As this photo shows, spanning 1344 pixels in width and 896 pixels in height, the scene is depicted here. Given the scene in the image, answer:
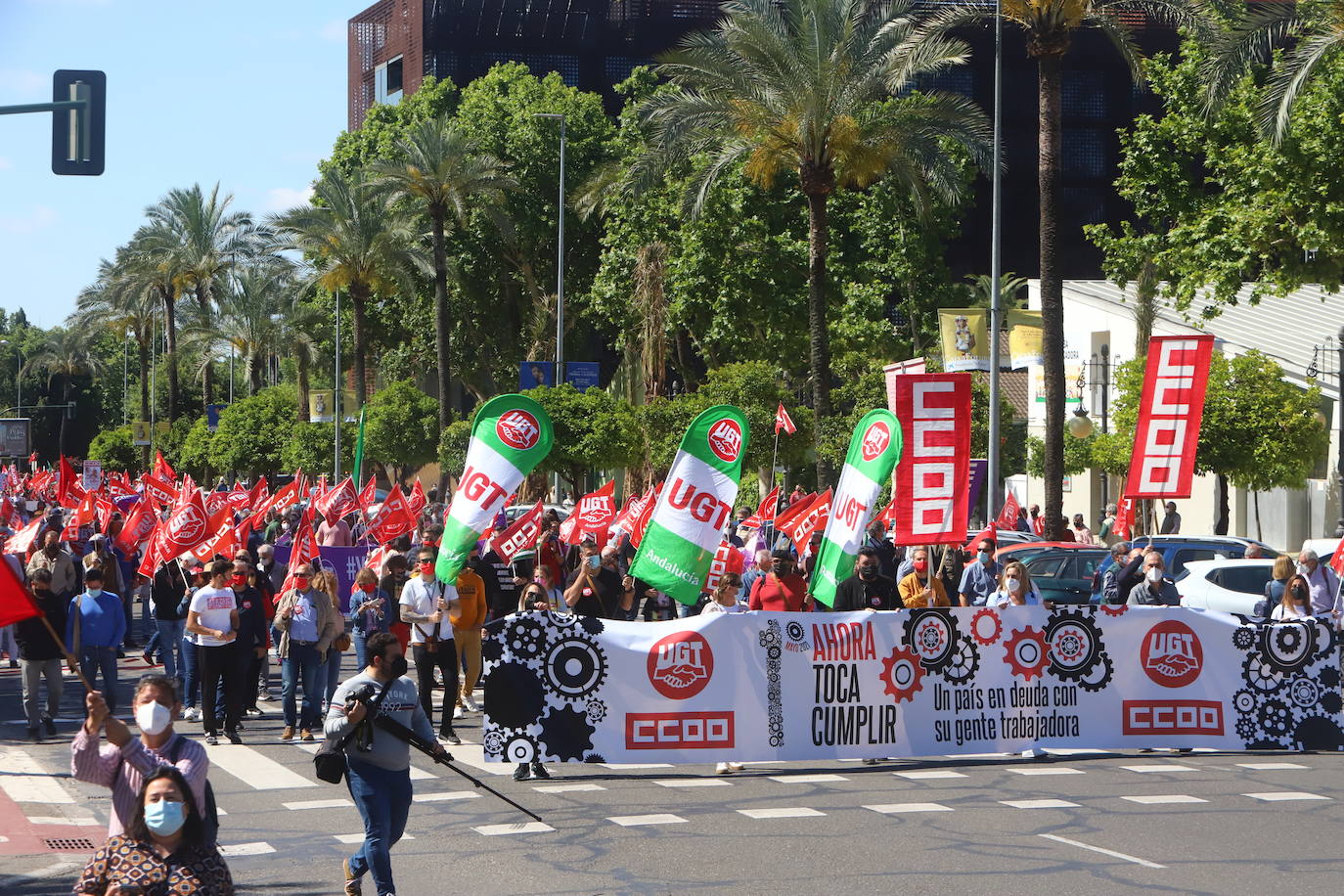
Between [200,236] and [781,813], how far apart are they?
5352 cm

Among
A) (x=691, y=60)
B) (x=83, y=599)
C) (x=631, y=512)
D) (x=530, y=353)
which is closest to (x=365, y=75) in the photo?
(x=530, y=353)

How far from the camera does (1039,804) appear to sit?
10469 mm

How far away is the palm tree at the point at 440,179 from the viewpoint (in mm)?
44906

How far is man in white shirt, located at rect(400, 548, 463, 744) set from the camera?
13.3 meters

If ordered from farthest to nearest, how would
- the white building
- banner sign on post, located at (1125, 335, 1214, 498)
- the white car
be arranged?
the white building → the white car → banner sign on post, located at (1125, 335, 1214, 498)

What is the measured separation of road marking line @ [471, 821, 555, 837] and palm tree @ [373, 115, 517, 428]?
35.6 m

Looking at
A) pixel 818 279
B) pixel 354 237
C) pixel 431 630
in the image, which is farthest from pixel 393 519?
→ pixel 354 237

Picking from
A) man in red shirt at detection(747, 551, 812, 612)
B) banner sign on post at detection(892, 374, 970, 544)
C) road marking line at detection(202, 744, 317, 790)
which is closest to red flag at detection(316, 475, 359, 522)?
road marking line at detection(202, 744, 317, 790)

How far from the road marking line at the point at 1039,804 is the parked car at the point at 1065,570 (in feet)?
32.8

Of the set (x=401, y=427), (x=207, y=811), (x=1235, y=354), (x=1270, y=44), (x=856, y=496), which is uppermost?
(x=1270, y=44)

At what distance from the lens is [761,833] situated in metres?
9.60

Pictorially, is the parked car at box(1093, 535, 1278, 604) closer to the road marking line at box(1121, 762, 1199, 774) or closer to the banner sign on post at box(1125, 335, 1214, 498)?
the banner sign on post at box(1125, 335, 1214, 498)

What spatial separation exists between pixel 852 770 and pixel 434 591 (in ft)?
12.8

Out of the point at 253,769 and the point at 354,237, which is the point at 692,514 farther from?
the point at 354,237
